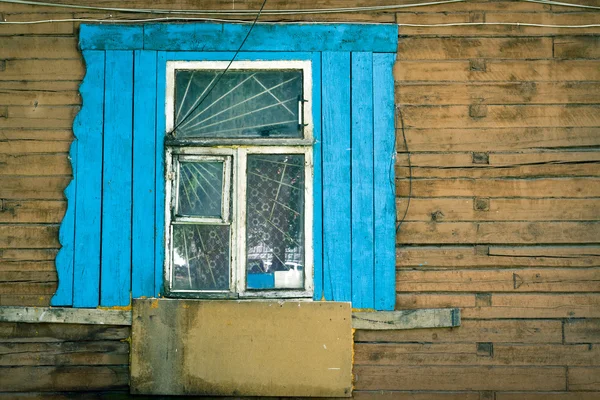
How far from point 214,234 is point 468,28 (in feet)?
6.65

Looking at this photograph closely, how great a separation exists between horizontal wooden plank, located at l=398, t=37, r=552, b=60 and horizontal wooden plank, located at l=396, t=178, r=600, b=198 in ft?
2.52

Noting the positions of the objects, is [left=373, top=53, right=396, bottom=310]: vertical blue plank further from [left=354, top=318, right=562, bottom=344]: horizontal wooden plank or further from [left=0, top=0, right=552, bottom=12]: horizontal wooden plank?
[left=0, top=0, right=552, bottom=12]: horizontal wooden plank

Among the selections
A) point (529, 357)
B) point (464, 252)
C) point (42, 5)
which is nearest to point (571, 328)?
point (529, 357)

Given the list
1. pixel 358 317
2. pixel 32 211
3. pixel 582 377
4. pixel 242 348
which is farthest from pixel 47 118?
pixel 582 377

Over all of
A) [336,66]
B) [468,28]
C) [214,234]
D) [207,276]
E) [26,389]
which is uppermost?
[468,28]

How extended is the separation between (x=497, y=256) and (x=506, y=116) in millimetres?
863

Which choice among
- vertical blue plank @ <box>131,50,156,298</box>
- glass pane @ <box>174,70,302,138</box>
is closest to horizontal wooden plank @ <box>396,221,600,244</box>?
glass pane @ <box>174,70,302,138</box>

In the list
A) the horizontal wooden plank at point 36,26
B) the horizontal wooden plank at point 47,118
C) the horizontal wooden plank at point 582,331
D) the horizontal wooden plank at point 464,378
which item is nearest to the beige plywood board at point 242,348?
the horizontal wooden plank at point 464,378

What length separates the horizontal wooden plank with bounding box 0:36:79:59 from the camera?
390 centimetres

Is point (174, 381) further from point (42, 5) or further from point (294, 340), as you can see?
point (42, 5)

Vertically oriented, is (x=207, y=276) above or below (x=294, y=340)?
above

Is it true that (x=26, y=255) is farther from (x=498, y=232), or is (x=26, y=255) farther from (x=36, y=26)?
(x=498, y=232)

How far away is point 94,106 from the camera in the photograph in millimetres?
3859

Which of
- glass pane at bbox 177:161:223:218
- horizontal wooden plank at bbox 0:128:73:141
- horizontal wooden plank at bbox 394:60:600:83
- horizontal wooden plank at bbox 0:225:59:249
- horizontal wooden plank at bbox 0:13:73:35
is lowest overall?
horizontal wooden plank at bbox 0:225:59:249
